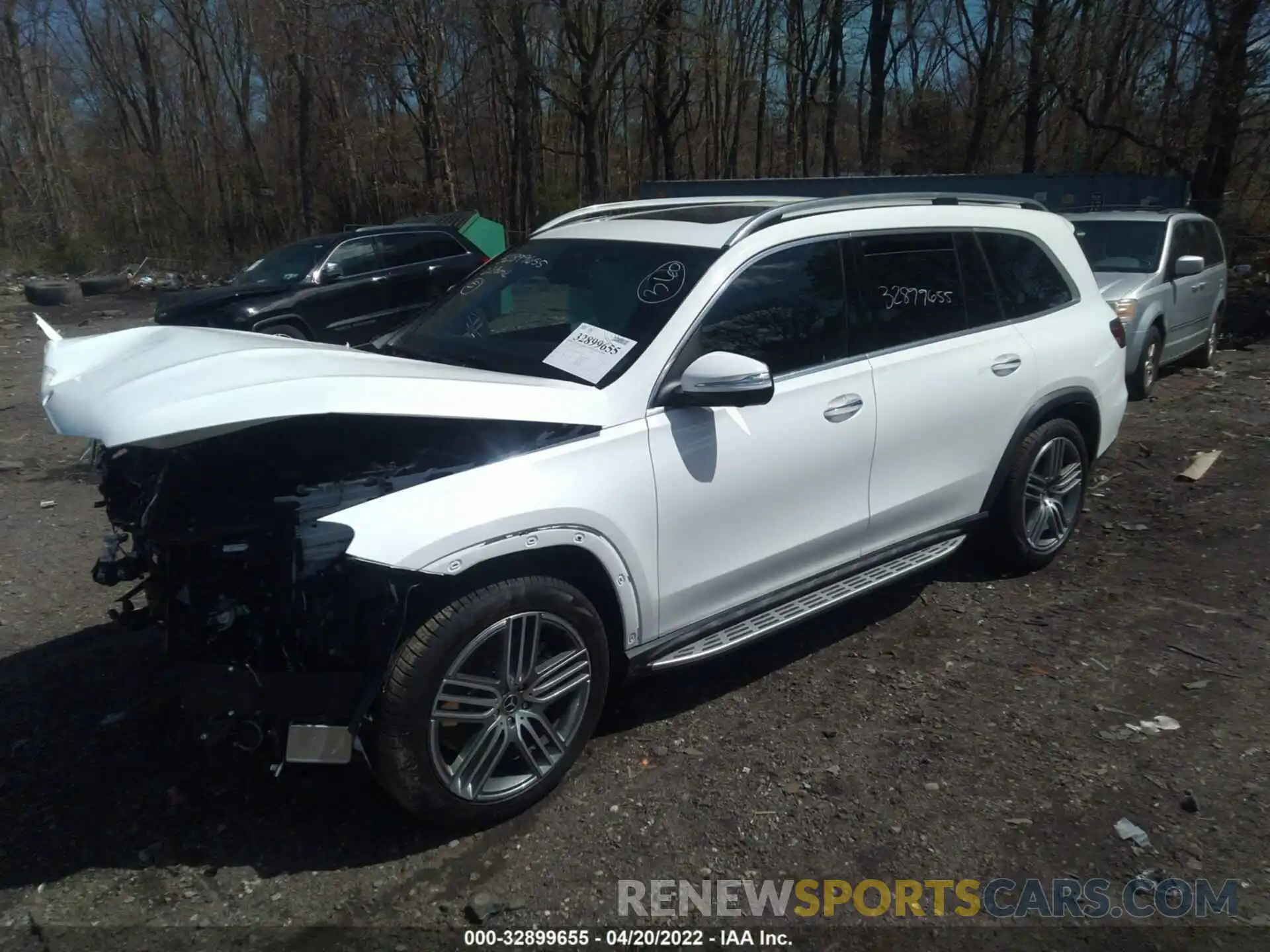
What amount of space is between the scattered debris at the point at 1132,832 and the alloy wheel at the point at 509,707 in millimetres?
1824

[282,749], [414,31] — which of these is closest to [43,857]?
[282,749]

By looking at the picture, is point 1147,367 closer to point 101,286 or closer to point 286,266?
point 286,266

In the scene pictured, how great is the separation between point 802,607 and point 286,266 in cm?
878

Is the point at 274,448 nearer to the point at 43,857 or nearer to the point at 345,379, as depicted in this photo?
the point at 345,379

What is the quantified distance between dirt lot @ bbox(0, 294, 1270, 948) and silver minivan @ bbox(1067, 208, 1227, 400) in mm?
4581

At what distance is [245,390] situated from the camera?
2877 mm

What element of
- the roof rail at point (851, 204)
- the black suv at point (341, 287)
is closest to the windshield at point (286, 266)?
the black suv at point (341, 287)

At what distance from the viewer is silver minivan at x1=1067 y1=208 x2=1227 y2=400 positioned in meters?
9.35

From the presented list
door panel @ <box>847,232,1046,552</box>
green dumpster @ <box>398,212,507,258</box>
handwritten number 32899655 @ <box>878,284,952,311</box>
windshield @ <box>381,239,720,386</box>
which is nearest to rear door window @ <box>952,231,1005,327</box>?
door panel @ <box>847,232,1046,552</box>

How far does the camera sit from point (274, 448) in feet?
10.7

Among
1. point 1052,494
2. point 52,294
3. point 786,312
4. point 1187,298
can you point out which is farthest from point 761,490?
point 52,294

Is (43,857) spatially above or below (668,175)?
below

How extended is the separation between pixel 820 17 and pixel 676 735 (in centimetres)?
2920

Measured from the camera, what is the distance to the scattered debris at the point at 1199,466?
6.85 metres
